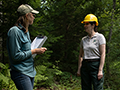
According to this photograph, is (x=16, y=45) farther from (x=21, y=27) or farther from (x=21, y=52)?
(x=21, y=27)

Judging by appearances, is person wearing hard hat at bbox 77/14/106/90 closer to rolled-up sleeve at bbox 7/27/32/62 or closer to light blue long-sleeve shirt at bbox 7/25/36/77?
light blue long-sleeve shirt at bbox 7/25/36/77

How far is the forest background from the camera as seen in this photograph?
473 centimetres

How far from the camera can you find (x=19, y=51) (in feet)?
5.97

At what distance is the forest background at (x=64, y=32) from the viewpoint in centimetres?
473

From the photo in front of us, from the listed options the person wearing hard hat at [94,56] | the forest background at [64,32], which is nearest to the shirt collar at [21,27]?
the person wearing hard hat at [94,56]

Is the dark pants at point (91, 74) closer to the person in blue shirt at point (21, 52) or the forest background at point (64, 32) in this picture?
the person in blue shirt at point (21, 52)

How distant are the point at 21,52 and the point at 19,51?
0.03 metres

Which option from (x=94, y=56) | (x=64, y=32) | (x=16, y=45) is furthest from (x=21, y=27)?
(x=64, y=32)

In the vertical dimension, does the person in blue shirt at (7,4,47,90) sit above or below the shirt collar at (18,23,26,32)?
below

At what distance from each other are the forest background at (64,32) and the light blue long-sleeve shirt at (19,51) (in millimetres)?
2626

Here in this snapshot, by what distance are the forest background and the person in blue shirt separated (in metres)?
2.59

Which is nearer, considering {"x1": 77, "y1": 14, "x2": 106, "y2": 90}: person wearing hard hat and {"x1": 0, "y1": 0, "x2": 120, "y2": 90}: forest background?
{"x1": 77, "y1": 14, "x2": 106, "y2": 90}: person wearing hard hat

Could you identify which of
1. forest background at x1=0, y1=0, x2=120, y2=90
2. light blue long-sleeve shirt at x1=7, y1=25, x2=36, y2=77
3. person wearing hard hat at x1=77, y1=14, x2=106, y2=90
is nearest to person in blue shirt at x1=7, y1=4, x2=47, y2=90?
light blue long-sleeve shirt at x1=7, y1=25, x2=36, y2=77

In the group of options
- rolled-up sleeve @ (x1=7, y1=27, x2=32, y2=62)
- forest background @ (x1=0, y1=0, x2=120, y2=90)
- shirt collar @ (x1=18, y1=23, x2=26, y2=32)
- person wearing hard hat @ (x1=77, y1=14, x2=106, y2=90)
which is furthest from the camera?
forest background @ (x1=0, y1=0, x2=120, y2=90)
